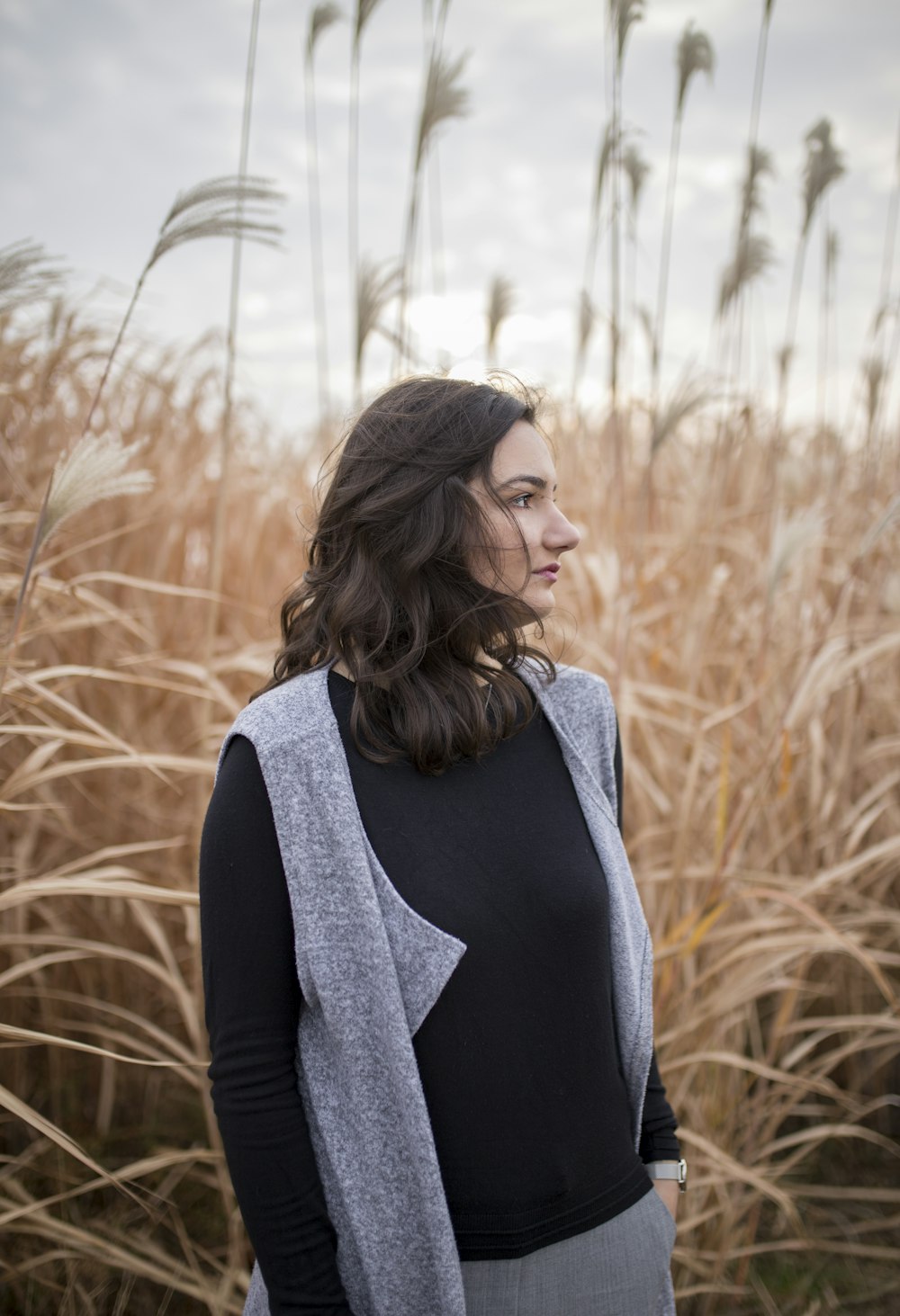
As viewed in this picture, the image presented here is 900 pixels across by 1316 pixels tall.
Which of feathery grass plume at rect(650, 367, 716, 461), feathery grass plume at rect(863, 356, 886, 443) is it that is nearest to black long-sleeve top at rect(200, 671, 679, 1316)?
feathery grass plume at rect(650, 367, 716, 461)

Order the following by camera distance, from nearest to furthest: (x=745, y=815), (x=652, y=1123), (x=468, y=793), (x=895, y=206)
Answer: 1. (x=468, y=793)
2. (x=652, y=1123)
3. (x=745, y=815)
4. (x=895, y=206)

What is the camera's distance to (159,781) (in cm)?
199

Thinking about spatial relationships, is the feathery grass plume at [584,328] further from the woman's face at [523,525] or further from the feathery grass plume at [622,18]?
the woman's face at [523,525]

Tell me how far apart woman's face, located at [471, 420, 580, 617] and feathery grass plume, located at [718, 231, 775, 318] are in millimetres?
971

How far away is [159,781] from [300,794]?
1.13m

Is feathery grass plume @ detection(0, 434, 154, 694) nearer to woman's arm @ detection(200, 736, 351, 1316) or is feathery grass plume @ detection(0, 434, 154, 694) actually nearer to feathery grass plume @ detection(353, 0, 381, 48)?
woman's arm @ detection(200, 736, 351, 1316)

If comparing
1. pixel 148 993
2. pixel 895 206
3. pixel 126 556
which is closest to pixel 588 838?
pixel 148 993

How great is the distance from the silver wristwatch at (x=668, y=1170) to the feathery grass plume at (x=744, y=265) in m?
1.62

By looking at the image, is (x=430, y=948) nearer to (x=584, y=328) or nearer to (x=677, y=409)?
(x=677, y=409)

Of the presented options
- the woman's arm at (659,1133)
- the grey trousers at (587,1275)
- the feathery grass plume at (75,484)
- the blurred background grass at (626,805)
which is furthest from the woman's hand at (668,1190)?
the feathery grass plume at (75,484)

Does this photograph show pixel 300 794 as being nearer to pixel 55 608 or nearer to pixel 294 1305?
pixel 294 1305

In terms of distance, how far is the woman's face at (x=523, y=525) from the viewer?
1.12m

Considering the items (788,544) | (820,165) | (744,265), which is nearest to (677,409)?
(788,544)

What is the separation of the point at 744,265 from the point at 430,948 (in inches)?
60.8
